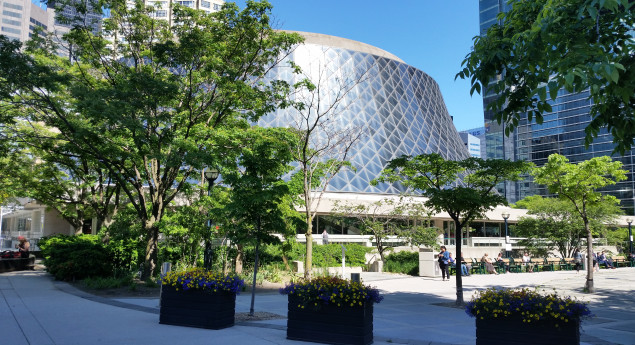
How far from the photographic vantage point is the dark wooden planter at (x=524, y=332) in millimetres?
6507

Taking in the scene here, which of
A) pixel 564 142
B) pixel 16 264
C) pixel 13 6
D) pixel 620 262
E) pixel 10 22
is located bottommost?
pixel 620 262

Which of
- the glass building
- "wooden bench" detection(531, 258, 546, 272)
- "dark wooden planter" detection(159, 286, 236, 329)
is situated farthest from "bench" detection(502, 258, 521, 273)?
"dark wooden planter" detection(159, 286, 236, 329)

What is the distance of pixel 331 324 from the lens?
7.96m

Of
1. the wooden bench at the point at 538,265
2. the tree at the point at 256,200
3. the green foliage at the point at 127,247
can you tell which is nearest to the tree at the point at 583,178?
the tree at the point at 256,200

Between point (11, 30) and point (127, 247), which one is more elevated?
point (11, 30)

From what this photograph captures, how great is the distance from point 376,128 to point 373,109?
2521 mm

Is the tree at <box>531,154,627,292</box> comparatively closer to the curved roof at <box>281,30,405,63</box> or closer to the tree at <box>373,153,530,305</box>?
the tree at <box>373,153,530,305</box>

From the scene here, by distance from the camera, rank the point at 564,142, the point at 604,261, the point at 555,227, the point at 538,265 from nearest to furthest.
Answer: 1. the point at 538,265
2. the point at 604,261
3. the point at 555,227
4. the point at 564,142

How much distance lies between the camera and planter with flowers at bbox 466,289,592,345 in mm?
6516

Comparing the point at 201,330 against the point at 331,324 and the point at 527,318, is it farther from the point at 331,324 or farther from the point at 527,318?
the point at 527,318

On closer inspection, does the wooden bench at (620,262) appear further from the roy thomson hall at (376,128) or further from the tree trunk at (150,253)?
the tree trunk at (150,253)

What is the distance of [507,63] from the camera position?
7.07 m

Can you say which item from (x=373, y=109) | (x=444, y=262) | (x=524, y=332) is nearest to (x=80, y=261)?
(x=444, y=262)

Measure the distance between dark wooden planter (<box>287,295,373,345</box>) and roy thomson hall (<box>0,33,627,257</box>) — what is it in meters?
22.1
